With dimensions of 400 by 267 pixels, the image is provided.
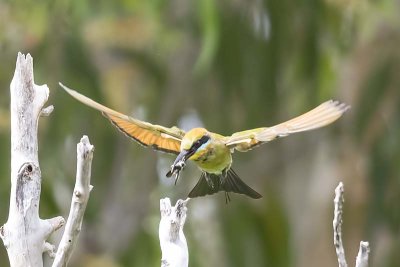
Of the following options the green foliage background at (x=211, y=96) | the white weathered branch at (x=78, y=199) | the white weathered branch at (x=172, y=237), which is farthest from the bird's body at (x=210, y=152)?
the green foliage background at (x=211, y=96)

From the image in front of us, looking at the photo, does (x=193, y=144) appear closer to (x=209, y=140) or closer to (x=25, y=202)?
(x=209, y=140)

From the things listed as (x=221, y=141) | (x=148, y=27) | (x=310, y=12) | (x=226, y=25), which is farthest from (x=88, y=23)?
(x=221, y=141)

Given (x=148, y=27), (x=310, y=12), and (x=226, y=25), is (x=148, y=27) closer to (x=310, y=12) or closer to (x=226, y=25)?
(x=226, y=25)

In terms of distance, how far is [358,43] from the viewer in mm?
5191

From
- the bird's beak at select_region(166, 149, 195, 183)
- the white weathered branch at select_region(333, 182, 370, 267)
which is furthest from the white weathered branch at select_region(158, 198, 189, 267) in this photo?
the white weathered branch at select_region(333, 182, 370, 267)

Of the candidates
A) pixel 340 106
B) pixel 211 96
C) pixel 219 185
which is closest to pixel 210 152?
pixel 219 185

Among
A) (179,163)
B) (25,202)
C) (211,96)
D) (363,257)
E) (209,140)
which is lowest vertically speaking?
(363,257)

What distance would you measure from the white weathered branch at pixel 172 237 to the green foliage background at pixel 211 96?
7.71ft

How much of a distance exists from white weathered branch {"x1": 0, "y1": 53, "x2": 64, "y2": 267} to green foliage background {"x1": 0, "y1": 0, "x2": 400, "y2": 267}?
2.30m

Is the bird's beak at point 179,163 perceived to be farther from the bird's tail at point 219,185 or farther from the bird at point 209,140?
the bird's tail at point 219,185

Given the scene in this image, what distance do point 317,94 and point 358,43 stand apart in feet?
2.59

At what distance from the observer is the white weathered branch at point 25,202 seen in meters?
1.74

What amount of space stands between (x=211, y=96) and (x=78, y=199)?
11.6 ft

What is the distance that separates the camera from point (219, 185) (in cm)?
219
